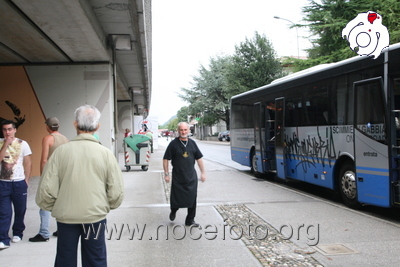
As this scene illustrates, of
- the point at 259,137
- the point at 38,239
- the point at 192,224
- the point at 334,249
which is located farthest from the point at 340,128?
the point at 38,239

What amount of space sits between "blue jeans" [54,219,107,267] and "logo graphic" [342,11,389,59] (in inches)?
239

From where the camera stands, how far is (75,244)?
11.5 ft

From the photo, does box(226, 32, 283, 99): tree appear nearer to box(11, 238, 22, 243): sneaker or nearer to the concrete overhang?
the concrete overhang

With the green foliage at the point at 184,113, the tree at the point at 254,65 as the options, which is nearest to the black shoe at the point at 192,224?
the tree at the point at 254,65

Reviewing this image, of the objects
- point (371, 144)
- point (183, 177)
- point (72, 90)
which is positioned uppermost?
point (72, 90)

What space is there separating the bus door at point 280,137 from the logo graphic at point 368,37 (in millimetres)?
3320

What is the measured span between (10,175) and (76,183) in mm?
2799

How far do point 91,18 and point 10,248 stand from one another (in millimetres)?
5185

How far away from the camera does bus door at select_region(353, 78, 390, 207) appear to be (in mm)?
7098

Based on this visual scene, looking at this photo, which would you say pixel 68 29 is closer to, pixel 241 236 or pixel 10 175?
pixel 10 175

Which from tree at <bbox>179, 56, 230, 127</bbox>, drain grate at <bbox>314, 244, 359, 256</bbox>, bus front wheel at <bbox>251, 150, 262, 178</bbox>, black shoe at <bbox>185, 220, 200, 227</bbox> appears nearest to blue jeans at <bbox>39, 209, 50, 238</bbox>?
black shoe at <bbox>185, 220, 200, 227</bbox>

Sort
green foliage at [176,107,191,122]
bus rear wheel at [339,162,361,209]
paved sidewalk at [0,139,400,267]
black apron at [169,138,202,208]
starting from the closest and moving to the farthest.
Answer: paved sidewalk at [0,139,400,267]
black apron at [169,138,202,208]
bus rear wheel at [339,162,361,209]
green foliage at [176,107,191,122]

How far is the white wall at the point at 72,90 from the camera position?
1284 centimetres

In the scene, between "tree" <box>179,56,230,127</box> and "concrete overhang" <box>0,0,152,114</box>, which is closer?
"concrete overhang" <box>0,0,152,114</box>
